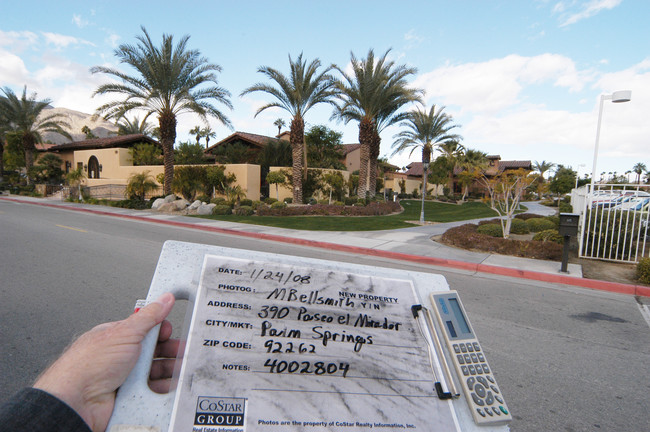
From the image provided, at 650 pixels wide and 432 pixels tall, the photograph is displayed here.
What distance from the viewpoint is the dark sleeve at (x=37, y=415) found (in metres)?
1.03

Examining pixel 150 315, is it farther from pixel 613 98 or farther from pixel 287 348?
pixel 613 98

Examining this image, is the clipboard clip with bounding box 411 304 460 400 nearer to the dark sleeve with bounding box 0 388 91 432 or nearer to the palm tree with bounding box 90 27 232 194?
the dark sleeve with bounding box 0 388 91 432

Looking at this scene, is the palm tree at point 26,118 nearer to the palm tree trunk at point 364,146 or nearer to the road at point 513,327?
the palm tree trunk at point 364,146

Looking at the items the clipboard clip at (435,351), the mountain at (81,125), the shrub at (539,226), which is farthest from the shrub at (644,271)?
the mountain at (81,125)

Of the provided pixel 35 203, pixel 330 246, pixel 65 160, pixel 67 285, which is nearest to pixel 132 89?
pixel 35 203

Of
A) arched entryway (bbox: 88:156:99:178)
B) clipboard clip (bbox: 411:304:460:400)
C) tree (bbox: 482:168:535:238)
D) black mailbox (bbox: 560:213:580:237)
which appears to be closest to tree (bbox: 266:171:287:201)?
tree (bbox: 482:168:535:238)

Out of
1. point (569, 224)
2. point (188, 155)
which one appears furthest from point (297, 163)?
point (569, 224)

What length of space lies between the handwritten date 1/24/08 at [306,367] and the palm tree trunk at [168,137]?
22432 millimetres

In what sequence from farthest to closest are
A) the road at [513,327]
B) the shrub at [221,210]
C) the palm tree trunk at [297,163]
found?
the palm tree trunk at [297,163] → the shrub at [221,210] → the road at [513,327]

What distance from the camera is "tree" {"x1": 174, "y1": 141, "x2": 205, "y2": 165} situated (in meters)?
30.8

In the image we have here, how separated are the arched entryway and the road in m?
28.5

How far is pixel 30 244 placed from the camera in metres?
8.70

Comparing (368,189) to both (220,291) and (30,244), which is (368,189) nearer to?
(30,244)

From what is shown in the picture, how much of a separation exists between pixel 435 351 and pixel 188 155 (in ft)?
107
